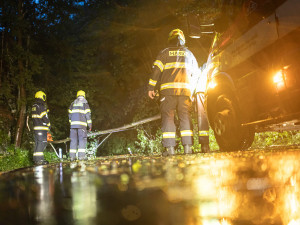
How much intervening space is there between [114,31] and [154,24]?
235cm

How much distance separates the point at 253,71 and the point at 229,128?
1.12 metres

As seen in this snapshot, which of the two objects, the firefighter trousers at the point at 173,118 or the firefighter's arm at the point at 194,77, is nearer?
the firefighter trousers at the point at 173,118

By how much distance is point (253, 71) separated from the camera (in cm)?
436

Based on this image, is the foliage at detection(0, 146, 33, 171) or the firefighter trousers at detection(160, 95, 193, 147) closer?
the firefighter trousers at detection(160, 95, 193, 147)

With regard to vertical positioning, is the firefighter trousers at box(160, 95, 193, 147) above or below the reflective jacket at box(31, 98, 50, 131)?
below

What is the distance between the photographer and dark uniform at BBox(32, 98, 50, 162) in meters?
9.82

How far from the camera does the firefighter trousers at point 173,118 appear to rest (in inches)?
239

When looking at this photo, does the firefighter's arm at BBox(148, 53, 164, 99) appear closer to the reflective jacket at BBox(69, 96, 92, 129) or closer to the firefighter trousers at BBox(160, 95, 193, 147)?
the firefighter trousers at BBox(160, 95, 193, 147)

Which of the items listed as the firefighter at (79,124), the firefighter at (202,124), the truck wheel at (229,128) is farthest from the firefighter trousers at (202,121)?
the firefighter at (79,124)

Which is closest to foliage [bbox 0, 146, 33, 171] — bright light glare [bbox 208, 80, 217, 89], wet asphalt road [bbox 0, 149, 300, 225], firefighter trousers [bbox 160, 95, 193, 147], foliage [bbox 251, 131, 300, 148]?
firefighter trousers [bbox 160, 95, 193, 147]

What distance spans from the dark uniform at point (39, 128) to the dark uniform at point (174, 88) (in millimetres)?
4967

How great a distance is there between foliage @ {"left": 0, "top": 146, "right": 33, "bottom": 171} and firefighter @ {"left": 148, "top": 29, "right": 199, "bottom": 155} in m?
6.34

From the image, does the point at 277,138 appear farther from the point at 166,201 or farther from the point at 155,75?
the point at 166,201

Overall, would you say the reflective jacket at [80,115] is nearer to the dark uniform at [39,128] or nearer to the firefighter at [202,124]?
the dark uniform at [39,128]
